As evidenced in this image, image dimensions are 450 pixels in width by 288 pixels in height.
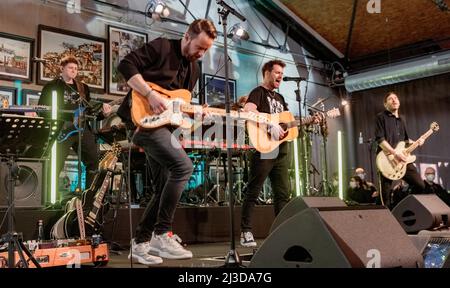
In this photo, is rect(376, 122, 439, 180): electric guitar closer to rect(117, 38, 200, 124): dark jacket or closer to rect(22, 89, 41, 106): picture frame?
rect(117, 38, 200, 124): dark jacket

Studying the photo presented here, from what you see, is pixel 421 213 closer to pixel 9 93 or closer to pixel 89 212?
pixel 89 212

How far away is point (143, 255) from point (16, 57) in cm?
561

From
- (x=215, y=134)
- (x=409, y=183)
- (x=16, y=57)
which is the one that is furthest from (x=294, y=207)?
(x=16, y=57)

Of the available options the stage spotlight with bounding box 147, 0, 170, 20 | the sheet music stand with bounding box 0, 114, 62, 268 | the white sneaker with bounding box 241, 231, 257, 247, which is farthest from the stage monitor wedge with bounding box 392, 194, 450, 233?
the stage spotlight with bounding box 147, 0, 170, 20

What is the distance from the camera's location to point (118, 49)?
881cm

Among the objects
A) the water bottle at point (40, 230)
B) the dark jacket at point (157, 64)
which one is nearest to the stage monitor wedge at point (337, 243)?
the dark jacket at point (157, 64)

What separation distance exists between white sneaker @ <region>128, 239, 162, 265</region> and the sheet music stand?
0.75 m

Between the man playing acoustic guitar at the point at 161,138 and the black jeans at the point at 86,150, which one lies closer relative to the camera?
the man playing acoustic guitar at the point at 161,138

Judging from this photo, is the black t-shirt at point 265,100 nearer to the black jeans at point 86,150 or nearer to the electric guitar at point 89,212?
the electric guitar at point 89,212

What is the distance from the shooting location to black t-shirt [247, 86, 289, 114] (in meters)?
4.89

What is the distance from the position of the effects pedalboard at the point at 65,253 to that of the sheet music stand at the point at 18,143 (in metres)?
0.22

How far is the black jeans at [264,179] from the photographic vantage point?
477cm

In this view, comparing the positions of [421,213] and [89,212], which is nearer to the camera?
[89,212]
